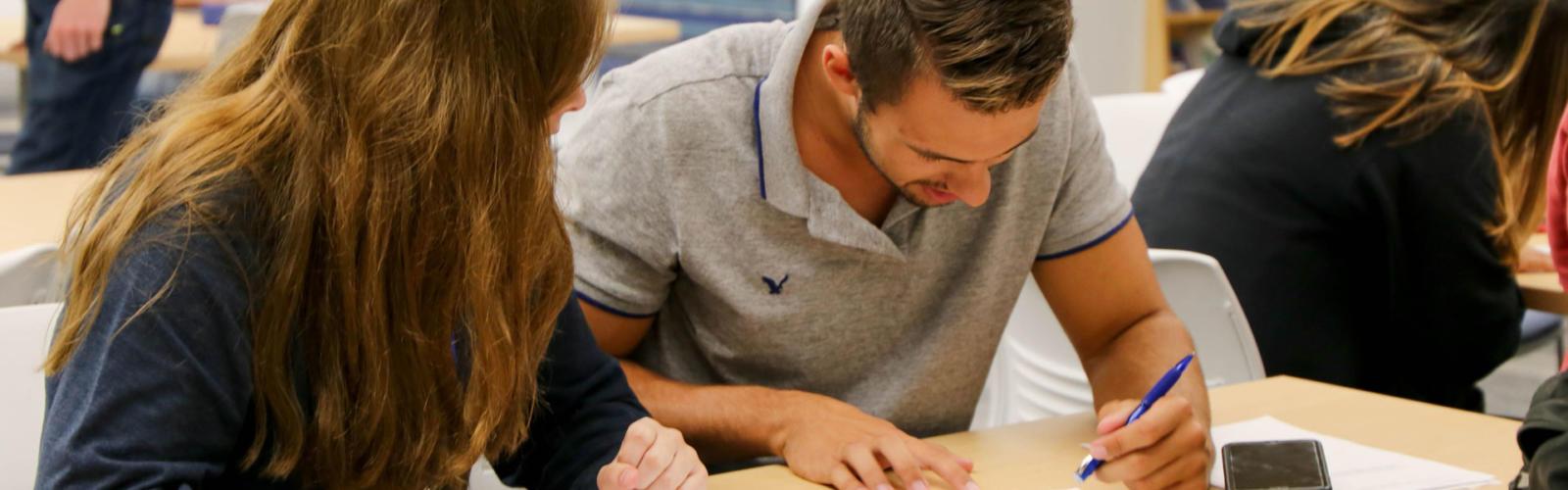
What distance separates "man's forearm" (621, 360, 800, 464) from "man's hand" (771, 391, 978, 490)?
0.14 feet

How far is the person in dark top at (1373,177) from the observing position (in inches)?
83.3

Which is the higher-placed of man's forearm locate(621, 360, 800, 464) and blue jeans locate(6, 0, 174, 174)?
man's forearm locate(621, 360, 800, 464)

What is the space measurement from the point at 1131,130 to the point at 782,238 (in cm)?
139

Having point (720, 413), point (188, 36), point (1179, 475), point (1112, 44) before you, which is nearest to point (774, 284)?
point (720, 413)

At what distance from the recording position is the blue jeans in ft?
11.6

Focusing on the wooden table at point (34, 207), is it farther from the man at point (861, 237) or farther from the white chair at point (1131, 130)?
the white chair at point (1131, 130)

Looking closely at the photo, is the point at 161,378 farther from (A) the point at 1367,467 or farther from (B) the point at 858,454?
(A) the point at 1367,467

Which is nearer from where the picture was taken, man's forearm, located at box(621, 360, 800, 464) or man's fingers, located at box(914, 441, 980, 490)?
man's fingers, located at box(914, 441, 980, 490)

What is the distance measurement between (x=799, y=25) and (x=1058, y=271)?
437mm

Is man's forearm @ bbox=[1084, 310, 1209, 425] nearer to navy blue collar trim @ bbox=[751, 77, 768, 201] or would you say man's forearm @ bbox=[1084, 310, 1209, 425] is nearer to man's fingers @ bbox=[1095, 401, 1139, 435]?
man's fingers @ bbox=[1095, 401, 1139, 435]

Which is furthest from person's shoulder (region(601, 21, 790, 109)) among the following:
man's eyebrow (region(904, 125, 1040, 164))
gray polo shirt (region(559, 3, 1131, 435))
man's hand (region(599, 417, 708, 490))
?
man's hand (region(599, 417, 708, 490))

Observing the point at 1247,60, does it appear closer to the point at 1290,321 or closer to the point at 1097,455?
the point at 1290,321

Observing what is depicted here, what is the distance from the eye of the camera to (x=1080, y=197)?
1.73 metres

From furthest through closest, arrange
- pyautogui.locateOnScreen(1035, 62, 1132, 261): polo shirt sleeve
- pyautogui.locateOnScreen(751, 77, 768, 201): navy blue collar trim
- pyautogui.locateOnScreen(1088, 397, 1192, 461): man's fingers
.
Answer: pyautogui.locateOnScreen(1035, 62, 1132, 261): polo shirt sleeve
pyautogui.locateOnScreen(751, 77, 768, 201): navy blue collar trim
pyautogui.locateOnScreen(1088, 397, 1192, 461): man's fingers
